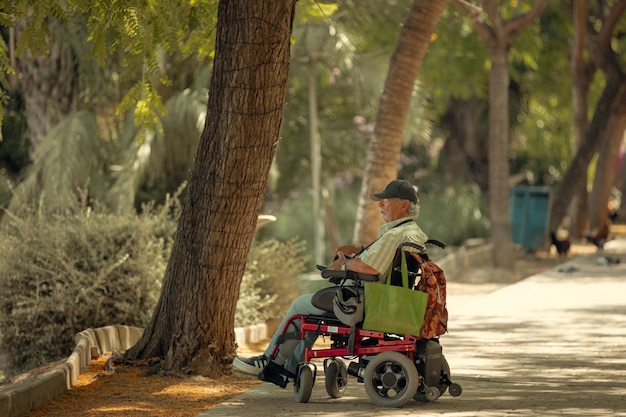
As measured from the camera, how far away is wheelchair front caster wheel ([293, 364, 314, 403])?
8.34m

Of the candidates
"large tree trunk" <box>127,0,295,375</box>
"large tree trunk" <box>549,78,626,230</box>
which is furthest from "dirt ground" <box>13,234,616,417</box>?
"large tree trunk" <box>549,78,626,230</box>

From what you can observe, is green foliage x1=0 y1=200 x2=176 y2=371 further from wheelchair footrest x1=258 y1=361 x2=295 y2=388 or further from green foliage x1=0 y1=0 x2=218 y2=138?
wheelchair footrest x1=258 y1=361 x2=295 y2=388

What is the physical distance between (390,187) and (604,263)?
13353 mm

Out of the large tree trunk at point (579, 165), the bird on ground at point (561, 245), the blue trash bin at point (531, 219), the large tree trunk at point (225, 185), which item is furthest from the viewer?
the large tree trunk at point (579, 165)

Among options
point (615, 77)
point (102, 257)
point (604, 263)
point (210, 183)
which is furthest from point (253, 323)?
point (615, 77)

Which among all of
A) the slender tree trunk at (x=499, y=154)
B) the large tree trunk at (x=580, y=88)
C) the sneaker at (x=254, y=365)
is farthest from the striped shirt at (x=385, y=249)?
the large tree trunk at (x=580, y=88)

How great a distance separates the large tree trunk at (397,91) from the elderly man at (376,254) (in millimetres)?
7362

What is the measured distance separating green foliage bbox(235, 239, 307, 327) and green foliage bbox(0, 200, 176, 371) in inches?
49.8

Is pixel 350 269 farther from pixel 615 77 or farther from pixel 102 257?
pixel 615 77

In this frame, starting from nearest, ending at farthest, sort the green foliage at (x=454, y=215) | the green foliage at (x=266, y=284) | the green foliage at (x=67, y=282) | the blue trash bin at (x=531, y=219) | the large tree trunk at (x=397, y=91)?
the green foliage at (x=67, y=282)
the green foliage at (x=266, y=284)
the large tree trunk at (x=397, y=91)
the blue trash bin at (x=531, y=219)
the green foliage at (x=454, y=215)

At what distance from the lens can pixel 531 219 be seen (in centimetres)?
2542

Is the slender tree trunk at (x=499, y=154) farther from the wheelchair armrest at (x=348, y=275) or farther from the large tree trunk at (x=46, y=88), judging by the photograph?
the wheelchair armrest at (x=348, y=275)

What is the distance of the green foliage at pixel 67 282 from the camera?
461 inches

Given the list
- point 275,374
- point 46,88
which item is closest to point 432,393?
point 275,374
